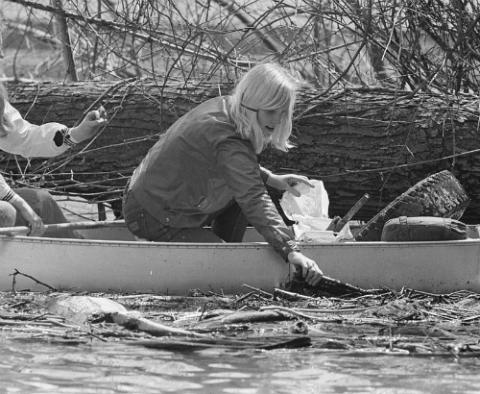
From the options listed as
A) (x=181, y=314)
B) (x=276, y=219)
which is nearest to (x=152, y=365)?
(x=181, y=314)

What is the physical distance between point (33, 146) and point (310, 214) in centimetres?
171

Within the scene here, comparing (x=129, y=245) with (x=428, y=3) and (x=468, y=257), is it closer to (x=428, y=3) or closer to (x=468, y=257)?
(x=468, y=257)

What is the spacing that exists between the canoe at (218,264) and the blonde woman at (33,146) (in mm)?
245

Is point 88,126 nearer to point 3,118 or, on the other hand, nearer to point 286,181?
point 3,118

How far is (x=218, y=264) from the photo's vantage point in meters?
5.90

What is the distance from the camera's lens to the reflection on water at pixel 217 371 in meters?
4.26

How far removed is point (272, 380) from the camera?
4359mm

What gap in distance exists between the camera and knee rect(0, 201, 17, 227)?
616 centimetres

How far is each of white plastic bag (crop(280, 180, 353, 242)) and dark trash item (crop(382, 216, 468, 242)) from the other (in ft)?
1.34

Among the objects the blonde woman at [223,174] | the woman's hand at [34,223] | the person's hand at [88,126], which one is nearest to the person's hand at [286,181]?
the blonde woman at [223,174]

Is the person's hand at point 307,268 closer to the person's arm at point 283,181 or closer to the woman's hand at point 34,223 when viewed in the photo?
the person's arm at point 283,181

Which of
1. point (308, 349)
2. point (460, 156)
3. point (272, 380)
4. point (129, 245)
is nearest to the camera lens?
point (272, 380)

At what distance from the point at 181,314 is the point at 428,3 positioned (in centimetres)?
355

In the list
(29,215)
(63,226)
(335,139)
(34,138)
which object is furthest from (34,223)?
(335,139)
